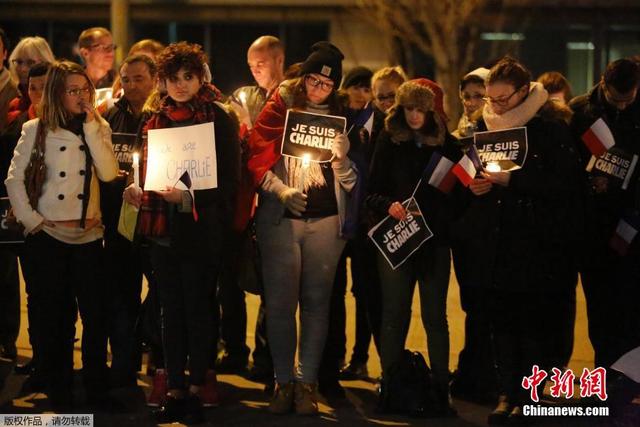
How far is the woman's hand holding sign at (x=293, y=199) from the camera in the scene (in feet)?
23.9

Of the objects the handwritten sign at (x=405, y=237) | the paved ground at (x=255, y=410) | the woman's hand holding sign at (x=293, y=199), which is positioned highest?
the woman's hand holding sign at (x=293, y=199)

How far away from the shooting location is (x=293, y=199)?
23.9 ft

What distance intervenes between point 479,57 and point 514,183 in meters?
12.7

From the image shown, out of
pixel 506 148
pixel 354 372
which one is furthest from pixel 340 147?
pixel 354 372

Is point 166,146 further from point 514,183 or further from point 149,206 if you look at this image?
point 514,183

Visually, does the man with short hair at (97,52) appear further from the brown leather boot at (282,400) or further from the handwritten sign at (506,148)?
the handwritten sign at (506,148)

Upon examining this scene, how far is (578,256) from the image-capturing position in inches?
297

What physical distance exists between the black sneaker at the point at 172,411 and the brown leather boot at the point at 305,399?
2.32 feet

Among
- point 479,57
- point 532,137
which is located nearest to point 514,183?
point 532,137

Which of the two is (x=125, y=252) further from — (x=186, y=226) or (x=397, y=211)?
(x=397, y=211)

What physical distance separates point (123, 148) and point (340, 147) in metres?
1.50

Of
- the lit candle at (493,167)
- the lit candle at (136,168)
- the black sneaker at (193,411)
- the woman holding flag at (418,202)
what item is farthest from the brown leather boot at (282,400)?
the lit candle at (493,167)

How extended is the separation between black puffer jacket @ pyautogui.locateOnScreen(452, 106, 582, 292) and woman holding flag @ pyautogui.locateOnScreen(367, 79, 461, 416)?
0.36 metres

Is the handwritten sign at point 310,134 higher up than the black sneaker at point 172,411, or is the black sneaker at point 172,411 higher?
the handwritten sign at point 310,134
